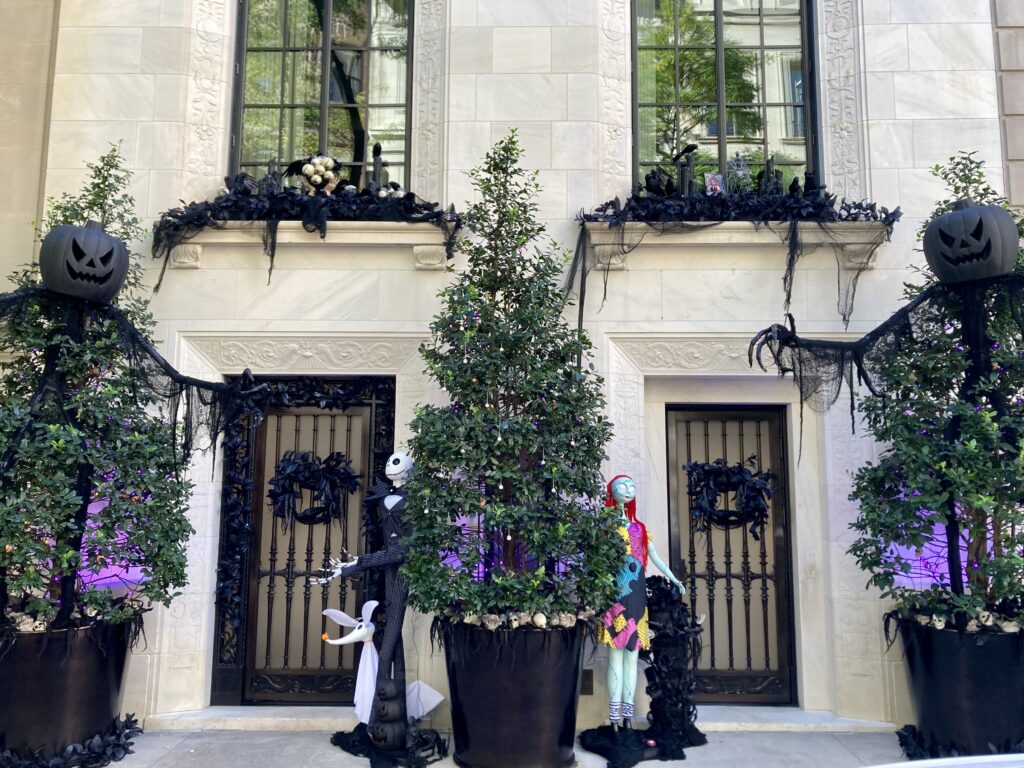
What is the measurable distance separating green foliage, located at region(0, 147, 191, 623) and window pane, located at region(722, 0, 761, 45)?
6373 millimetres

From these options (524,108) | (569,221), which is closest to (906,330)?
(569,221)

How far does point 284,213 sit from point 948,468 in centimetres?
574

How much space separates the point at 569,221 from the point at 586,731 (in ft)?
14.0

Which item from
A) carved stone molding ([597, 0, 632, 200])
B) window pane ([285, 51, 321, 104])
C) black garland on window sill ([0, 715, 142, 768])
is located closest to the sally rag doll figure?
carved stone molding ([597, 0, 632, 200])

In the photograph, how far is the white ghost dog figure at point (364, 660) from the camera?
5.59 meters

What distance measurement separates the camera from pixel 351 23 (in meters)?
→ 7.80

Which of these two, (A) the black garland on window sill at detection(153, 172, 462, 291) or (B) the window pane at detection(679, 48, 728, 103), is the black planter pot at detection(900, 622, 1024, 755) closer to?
(A) the black garland on window sill at detection(153, 172, 462, 291)

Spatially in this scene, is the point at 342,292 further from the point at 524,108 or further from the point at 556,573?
the point at 556,573

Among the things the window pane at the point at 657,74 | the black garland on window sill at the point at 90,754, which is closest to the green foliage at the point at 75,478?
the black garland on window sill at the point at 90,754

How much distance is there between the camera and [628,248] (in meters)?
6.77

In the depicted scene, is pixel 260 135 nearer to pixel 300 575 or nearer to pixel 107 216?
pixel 107 216

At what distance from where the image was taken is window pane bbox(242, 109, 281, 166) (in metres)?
7.60

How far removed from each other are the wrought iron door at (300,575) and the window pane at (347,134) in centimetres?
258

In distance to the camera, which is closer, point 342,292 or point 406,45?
point 342,292
